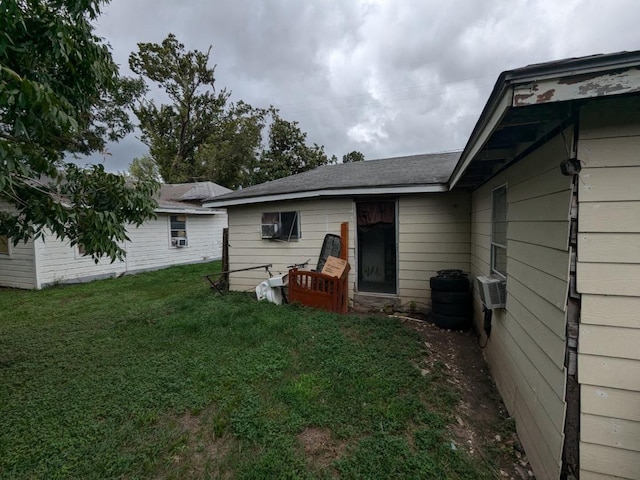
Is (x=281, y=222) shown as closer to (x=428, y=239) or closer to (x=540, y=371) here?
(x=428, y=239)

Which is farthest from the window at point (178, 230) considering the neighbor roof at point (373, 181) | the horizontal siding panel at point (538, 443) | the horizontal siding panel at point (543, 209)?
the horizontal siding panel at point (538, 443)

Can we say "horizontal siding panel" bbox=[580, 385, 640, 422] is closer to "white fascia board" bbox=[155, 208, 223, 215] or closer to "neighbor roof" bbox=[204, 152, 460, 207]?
"neighbor roof" bbox=[204, 152, 460, 207]

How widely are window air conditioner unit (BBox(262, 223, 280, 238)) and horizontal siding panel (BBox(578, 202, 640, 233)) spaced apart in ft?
17.3

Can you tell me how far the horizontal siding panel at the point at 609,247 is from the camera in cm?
141

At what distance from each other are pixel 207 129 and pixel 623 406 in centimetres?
2363

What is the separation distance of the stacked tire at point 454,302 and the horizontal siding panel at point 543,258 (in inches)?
75.0

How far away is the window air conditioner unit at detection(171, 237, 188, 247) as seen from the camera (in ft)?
37.3

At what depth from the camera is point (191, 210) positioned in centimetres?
1142

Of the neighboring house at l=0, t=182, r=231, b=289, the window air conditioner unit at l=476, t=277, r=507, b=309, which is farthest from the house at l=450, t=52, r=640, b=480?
the neighboring house at l=0, t=182, r=231, b=289

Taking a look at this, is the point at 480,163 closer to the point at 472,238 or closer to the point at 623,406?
the point at 472,238

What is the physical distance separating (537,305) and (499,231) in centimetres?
148

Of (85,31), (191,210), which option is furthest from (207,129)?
(85,31)

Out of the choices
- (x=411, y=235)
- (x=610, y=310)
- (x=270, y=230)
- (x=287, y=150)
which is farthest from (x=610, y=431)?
(x=287, y=150)

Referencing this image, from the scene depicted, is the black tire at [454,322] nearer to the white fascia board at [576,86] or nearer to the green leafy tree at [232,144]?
the white fascia board at [576,86]
